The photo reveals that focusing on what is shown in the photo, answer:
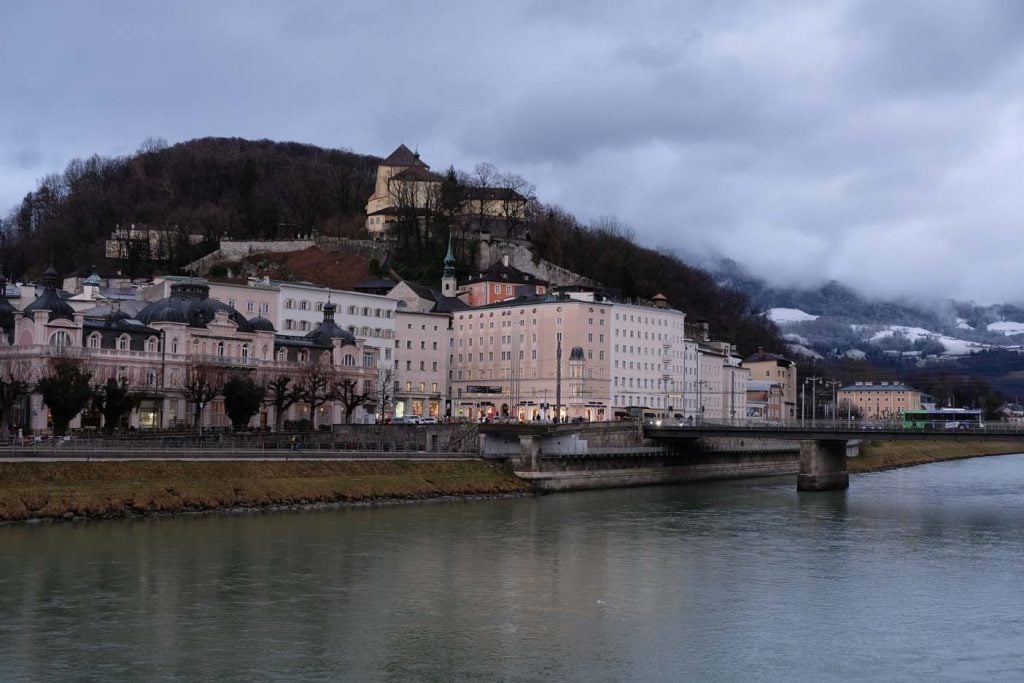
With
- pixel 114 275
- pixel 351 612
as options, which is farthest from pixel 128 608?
pixel 114 275

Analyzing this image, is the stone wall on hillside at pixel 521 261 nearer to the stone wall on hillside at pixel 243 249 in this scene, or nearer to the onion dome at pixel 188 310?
the stone wall on hillside at pixel 243 249

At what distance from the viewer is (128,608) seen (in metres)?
35.2

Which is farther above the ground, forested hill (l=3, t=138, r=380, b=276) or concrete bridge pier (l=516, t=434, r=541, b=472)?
forested hill (l=3, t=138, r=380, b=276)

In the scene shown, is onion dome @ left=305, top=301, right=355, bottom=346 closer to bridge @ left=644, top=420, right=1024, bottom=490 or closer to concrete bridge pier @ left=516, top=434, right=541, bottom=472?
concrete bridge pier @ left=516, top=434, right=541, bottom=472

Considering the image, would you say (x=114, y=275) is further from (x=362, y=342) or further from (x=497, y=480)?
(x=497, y=480)

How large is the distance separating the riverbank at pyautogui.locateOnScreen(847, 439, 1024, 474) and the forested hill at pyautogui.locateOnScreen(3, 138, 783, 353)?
117 feet

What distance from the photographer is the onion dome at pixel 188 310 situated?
89562 mm

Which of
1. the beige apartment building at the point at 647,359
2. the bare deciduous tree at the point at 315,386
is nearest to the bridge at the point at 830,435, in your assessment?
the bare deciduous tree at the point at 315,386

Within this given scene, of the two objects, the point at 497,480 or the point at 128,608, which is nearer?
the point at 128,608

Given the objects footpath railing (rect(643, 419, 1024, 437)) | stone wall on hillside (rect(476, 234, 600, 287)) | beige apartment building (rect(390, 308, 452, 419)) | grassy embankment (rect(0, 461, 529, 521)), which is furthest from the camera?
stone wall on hillside (rect(476, 234, 600, 287))

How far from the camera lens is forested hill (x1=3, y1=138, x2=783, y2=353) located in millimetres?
149875

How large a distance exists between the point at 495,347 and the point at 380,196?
4890cm

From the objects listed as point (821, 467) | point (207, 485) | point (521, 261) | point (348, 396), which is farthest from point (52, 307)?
point (521, 261)

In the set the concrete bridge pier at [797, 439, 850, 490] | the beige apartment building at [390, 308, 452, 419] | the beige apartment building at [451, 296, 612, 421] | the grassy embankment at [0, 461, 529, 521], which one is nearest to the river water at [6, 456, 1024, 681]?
the grassy embankment at [0, 461, 529, 521]
